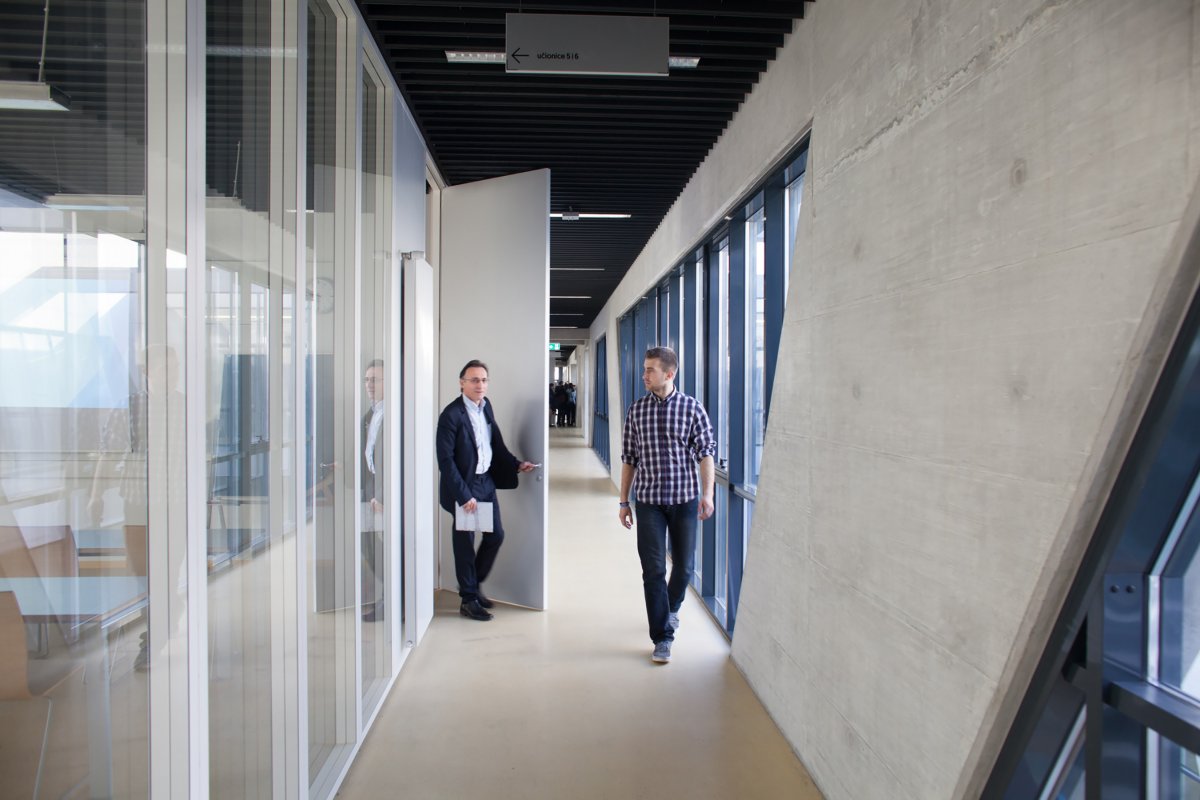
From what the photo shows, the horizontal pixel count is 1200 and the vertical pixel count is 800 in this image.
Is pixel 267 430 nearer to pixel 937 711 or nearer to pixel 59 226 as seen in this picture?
pixel 59 226

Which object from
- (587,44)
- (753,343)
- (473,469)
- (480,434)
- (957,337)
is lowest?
(473,469)

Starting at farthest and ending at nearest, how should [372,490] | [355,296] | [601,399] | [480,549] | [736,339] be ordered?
1. [601,399]
2. [480,549]
3. [736,339]
4. [372,490]
5. [355,296]

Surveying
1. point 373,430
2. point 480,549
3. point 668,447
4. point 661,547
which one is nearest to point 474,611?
point 480,549

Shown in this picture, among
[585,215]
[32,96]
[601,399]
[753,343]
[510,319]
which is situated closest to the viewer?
[32,96]

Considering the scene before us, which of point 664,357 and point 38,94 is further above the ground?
point 38,94

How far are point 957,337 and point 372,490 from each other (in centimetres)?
264

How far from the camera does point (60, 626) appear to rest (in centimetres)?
126

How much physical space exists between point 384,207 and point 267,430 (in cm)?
194

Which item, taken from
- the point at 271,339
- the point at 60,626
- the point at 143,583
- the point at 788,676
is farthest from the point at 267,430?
the point at 788,676

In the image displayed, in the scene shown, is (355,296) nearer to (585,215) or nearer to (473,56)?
(473,56)

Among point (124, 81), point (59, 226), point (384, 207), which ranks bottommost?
point (59, 226)

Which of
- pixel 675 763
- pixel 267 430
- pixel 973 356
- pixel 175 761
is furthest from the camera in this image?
pixel 675 763

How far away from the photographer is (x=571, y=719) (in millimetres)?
3676

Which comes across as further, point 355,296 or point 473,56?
point 473,56
